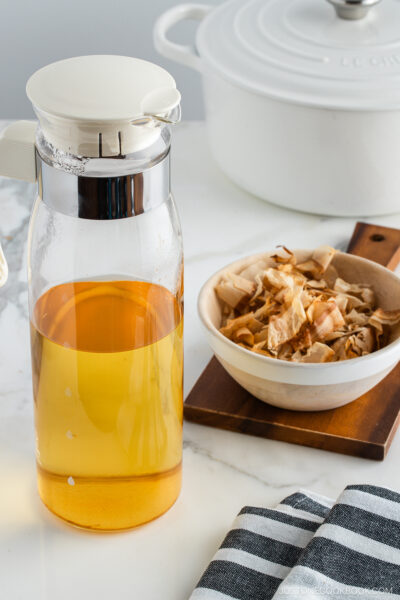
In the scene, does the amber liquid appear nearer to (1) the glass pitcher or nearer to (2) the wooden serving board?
(1) the glass pitcher

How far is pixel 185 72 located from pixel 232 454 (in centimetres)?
124

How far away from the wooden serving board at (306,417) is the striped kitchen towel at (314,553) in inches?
3.8

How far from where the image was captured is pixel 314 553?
596mm

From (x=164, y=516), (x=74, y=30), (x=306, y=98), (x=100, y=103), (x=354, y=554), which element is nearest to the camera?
(x=100, y=103)

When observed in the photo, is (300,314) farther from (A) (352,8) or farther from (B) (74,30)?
(B) (74,30)

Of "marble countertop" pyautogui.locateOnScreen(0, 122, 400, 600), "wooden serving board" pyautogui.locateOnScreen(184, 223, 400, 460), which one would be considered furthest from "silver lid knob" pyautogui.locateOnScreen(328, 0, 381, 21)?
"wooden serving board" pyautogui.locateOnScreen(184, 223, 400, 460)

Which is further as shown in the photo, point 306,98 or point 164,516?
point 306,98

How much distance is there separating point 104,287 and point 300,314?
22 centimetres

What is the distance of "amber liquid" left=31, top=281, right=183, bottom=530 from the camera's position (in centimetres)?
60

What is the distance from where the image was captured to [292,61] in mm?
991

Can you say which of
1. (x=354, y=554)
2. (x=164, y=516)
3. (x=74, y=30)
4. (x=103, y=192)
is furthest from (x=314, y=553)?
(x=74, y=30)

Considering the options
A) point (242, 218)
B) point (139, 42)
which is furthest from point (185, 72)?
point (242, 218)

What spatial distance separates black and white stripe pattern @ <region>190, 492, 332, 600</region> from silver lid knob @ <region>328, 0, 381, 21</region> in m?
0.60

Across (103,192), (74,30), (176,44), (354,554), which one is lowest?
(74,30)
